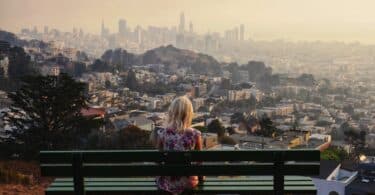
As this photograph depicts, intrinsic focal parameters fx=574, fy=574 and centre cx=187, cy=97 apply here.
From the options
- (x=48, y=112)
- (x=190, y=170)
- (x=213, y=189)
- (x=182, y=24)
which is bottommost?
(x=48, y=112)

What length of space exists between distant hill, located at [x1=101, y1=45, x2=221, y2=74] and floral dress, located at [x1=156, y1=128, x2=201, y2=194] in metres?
58.3

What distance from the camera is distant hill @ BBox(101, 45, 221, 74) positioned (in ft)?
207

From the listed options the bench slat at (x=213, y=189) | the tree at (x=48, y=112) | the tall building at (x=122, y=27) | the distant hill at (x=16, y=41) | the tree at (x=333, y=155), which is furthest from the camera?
the tall building at (x=122, y=27)

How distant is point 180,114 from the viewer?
324 centimetres

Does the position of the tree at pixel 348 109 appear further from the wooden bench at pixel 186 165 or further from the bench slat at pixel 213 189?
the wooden bench at pixel 186 165

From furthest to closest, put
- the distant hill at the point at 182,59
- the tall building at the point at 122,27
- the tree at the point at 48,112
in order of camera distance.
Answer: the tall building at the point at 122,27 < the distant hill at the point at 182,59 < the tree at the point at 48,112

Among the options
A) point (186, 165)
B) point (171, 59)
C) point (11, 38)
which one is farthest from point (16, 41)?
point (186, 165)

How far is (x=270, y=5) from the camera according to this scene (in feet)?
199

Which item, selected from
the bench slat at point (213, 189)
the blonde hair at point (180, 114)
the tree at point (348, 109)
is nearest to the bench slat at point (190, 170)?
the bench slat at point (213, 189)

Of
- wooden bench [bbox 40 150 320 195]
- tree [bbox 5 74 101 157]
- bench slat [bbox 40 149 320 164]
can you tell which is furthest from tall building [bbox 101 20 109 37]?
bench slat [bbox 40 149 320 164]

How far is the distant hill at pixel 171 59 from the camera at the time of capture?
207ft

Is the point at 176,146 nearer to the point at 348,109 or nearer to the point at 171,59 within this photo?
the point at 348,109

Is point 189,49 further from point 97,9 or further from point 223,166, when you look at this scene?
point 223,166

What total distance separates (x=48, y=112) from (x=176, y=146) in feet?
37.0
